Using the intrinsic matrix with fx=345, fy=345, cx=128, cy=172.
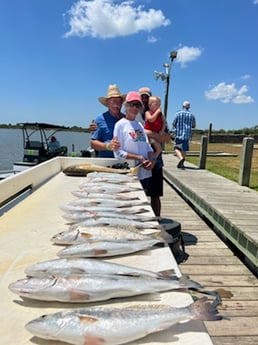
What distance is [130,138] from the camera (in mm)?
3496

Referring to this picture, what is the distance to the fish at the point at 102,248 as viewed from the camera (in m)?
1.41

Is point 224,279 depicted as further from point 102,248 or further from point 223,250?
point 102,248

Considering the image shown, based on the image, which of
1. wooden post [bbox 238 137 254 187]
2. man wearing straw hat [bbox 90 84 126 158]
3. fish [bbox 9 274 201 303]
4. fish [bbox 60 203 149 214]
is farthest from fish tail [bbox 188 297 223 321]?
wooden post [bbox 238 137 254 187]

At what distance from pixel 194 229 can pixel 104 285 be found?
13.3ft

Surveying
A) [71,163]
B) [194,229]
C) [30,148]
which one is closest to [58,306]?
[71,163]

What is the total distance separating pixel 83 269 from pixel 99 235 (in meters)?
0.34

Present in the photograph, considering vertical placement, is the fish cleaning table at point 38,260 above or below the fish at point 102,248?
below

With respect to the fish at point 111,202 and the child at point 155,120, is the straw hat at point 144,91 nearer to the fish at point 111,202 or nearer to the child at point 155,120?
the child at point 155,120

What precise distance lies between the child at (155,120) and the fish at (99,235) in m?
2.41

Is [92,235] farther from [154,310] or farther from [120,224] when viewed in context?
[154,310]

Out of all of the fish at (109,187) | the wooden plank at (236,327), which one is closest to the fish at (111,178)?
the fish at (109,187)

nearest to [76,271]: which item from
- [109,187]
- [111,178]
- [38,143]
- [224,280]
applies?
[109,187]

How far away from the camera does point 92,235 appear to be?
1.57 m

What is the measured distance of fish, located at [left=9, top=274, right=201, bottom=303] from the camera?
1.10 metres
